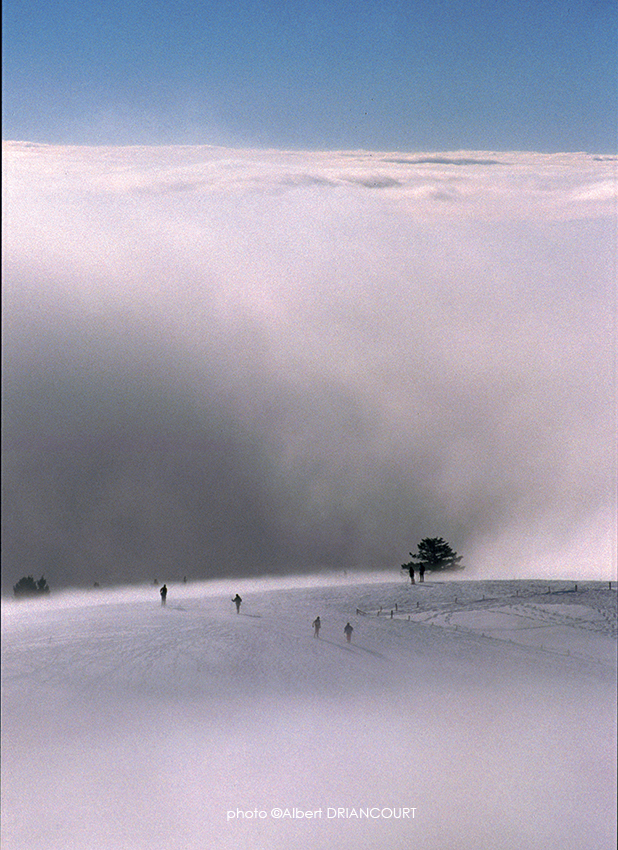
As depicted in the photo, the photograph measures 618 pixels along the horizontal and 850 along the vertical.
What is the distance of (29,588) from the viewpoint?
917 inches

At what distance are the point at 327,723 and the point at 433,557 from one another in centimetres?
481

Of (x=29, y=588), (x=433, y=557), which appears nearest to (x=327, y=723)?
(x=433, y=557)

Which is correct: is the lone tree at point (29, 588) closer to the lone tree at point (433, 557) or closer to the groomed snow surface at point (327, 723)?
the groomed snow surface at point (327, 723)

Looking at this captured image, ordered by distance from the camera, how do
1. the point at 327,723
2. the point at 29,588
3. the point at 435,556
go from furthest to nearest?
the point at 29,588 < the point at 435,556 < the point at 327,723

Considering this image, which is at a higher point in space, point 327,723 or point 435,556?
point 435,556

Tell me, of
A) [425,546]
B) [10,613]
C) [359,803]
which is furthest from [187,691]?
[10,613]

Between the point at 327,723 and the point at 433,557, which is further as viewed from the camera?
the point at 433,557

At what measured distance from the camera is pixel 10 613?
21953mm

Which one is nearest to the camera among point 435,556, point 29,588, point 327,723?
point 327,723

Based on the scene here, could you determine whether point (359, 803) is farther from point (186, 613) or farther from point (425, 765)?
point (186, 613)

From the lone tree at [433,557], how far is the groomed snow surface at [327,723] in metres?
0.56

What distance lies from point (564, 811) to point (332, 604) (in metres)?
7.12

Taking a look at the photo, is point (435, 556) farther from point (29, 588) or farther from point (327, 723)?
point (29, 588)

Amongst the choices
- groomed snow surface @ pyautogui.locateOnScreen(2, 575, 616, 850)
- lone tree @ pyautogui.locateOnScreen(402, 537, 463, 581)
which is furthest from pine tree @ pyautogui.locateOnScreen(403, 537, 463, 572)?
groomed snow surface @ pyautogui.locateOnScreen(2, 575, 616, 850)
